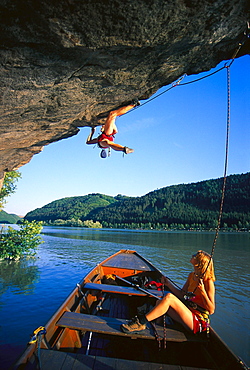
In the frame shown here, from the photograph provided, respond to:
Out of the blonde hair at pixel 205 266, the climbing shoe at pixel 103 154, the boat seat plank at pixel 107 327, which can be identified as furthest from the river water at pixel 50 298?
the climbing shoe at pixel 103 154

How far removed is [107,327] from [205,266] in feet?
7.22

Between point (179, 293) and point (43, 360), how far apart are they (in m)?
3.16

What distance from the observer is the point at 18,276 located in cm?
1258

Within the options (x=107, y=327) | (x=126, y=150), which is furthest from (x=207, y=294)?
(x=126, y=150)

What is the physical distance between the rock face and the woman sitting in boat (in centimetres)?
436

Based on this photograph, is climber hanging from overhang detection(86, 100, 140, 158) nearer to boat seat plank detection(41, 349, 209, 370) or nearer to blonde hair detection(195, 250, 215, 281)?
blonde hair detection(195, 250, 215, 281)

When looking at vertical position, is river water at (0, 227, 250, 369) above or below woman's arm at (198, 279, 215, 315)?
below

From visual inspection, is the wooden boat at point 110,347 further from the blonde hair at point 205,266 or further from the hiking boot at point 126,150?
the hiking boot at point 126,150

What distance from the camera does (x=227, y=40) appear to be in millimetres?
4520

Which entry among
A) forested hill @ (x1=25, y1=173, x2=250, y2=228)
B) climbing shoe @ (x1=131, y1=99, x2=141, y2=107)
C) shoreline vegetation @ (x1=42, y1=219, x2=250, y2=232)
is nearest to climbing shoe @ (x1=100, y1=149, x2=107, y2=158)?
climbing shoe @ (x1=131, y1=99, x2=141, y2=107)

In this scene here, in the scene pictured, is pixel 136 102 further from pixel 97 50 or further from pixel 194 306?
pixel 194 306

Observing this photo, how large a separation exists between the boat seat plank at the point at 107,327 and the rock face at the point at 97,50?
472 cm

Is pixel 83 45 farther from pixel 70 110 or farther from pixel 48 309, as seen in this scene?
pixel 48 309

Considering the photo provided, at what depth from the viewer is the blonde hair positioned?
4016 millimetres
